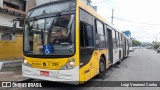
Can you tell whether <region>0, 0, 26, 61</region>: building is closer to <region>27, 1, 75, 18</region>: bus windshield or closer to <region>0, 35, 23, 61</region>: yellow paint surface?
<region>0, 35, 23, 61</region>: yellow paint surface

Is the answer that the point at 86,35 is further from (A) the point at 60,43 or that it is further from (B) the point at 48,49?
(B) the point at 48,49

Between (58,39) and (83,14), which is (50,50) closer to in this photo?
(58,39)

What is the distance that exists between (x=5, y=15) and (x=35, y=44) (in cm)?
790

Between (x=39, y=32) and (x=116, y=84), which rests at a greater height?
(x=39, y=32)

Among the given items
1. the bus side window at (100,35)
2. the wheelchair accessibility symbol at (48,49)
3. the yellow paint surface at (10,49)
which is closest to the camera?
the wheelchair accessibility symbol at (48,49)

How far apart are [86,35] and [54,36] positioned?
1.20 meters

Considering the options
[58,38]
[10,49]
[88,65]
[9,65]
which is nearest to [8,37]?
[10,49]

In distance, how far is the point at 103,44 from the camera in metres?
9.41

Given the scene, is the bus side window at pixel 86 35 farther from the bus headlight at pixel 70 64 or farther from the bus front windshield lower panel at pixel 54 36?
the bus headlight at pixel 70 64

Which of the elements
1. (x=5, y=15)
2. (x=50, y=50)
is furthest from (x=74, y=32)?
(x=5, y=15)

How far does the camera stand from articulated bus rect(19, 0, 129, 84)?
20.3 ft

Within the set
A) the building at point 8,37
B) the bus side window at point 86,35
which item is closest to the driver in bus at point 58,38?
the bus side window at point 86,35

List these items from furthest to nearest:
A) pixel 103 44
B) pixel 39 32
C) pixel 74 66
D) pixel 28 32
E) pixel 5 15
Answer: pixel 5 15 → pixel 103 44 → pixel 28 32 → pixel 39 32 → pixel 74 66

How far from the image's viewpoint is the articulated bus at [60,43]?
244 inches
